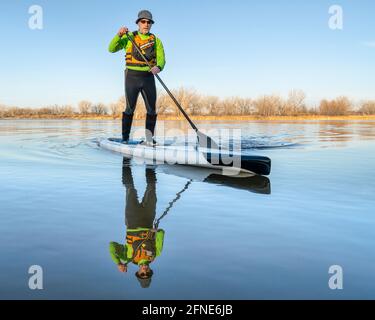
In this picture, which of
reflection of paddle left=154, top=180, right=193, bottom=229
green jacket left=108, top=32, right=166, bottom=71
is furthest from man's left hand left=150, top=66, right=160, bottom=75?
reflection of paddle left=154, top=180, right=193, bottom=229

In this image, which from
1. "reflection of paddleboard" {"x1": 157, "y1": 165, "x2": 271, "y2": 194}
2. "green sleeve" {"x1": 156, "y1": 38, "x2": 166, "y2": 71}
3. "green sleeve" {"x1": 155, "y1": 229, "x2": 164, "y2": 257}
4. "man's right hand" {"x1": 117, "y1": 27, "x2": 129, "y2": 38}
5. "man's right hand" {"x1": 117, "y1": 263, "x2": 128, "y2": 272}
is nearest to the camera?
"man's right hand" {"x1": 117, "y1": 263, "x2": 128, "y2": 272}

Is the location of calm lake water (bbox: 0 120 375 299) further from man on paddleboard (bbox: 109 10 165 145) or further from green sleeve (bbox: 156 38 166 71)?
green sleeve (bbox: 156 38 166 71)

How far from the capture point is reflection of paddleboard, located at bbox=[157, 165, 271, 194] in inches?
211

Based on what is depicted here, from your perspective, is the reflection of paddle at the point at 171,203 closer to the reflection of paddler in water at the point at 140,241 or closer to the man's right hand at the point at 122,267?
the reflection of paddler in water at the point at 140,241

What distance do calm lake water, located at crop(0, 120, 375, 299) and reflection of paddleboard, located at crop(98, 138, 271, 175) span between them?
285 millimetres

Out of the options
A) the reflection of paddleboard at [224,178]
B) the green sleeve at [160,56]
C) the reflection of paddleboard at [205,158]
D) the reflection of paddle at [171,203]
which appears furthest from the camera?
the green sleeve at [160,56]

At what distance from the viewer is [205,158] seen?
662 centimetres

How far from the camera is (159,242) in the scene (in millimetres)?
2988

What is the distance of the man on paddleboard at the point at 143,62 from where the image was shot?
7.97 meters

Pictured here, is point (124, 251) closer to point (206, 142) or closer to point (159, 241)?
point (159, 241)

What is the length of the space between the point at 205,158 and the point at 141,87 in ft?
8.79
